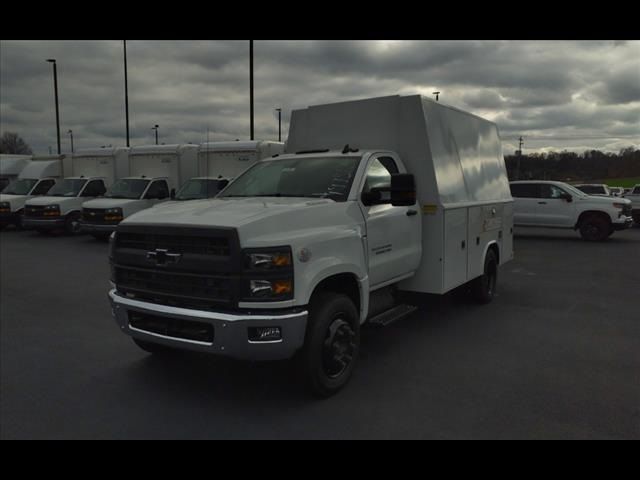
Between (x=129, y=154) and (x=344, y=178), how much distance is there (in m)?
15.6

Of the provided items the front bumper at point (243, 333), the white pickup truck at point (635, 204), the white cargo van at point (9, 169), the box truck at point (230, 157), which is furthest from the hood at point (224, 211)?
the white cargo van at point (9, 169)

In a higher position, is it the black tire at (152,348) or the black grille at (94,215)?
the black grille at (94,215)

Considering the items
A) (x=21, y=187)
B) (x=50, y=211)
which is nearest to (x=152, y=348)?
(x=50, y=211)

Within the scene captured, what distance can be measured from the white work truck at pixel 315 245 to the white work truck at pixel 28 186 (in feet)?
52.9

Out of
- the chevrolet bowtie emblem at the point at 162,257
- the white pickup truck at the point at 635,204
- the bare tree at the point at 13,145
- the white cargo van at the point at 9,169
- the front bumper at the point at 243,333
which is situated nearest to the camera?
the front bumper at the point at 243,333

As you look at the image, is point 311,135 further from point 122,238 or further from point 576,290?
point 576,290

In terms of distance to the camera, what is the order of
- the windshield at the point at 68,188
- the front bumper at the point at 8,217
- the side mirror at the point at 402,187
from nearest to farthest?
the side mirror at the point at 402,187, the windshield at the point at 68,188, the front bumper at the point at 8,217

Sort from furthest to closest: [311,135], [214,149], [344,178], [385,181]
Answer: [214,149] → [311,135] → [385,181] → [344,178]

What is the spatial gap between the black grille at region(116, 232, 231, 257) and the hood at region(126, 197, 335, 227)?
0.38ft

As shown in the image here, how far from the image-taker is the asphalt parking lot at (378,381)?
148 inches

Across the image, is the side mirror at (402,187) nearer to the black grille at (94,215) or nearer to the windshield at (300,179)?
the windshield at (300,179)
